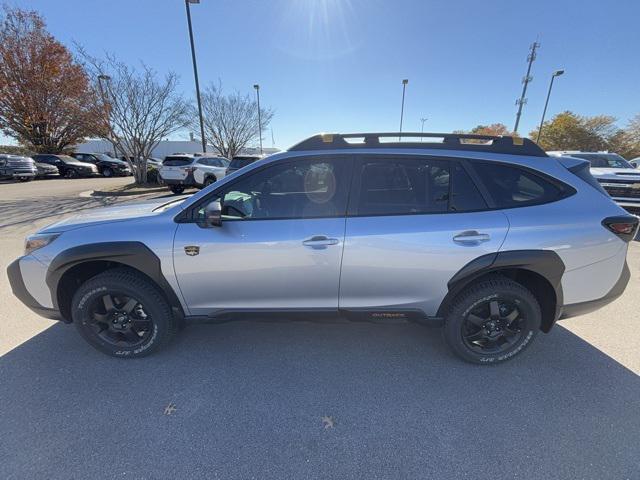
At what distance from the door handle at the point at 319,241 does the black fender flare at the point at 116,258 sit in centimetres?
114

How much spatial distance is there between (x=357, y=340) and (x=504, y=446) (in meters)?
1.30

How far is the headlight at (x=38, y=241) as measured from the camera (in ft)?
7.74

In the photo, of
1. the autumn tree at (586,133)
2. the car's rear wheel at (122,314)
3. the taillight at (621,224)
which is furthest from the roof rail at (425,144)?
the autumn tree at (586,133)

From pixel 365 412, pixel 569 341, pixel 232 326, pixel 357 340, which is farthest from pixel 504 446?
pixel 232 326

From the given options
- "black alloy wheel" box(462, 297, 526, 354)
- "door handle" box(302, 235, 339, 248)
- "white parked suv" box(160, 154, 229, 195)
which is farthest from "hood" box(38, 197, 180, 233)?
"white parked suv" box(160, 154, 229, 195)

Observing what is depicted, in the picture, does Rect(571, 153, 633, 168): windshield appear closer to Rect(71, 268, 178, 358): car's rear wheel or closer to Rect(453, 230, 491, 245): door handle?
Rect(453, 230, 491, 245): door handle

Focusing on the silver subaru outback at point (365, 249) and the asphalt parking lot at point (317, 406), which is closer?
the asphalt parking lot at point (317, 406)

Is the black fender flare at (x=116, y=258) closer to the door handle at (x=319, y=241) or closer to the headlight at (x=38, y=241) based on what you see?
the headlight at (x=38, y=241)

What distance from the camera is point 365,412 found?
203cm

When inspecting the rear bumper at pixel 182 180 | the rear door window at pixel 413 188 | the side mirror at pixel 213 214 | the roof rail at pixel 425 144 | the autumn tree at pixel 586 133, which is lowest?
the rear bumper at pixel 182 180

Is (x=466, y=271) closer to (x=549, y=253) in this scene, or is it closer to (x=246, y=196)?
(x=549, y=253)

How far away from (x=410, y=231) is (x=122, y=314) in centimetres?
240

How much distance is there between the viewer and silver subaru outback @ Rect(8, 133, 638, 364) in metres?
2.19

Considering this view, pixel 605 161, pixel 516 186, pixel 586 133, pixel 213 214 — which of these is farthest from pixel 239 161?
pixel 586 133
